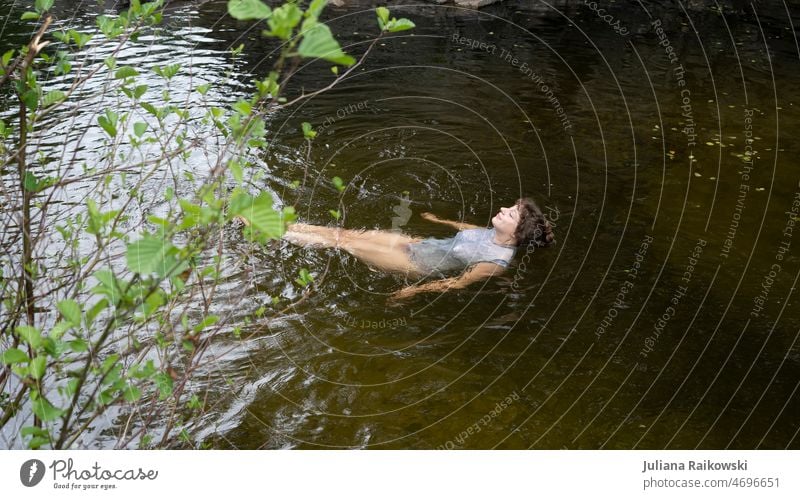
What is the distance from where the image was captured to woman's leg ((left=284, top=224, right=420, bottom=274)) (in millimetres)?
6480

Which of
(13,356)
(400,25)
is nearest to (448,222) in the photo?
(400,25)

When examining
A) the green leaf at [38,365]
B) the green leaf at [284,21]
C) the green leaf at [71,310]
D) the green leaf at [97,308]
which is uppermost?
the green leaf at [284,21]

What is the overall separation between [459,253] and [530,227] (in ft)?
2.20

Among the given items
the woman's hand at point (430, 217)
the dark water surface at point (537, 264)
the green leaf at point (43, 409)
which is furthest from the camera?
the woman's hand at point (430, 217)

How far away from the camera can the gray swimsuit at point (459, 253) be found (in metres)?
6.44

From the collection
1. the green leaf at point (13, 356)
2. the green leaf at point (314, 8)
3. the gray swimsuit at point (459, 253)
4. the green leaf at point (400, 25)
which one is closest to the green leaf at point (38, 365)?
the green leaf at point (13, 356)

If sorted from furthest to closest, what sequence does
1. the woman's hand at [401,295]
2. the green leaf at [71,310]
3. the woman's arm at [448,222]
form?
1. the woman's arm at [448,222]
2. the woman's hand at [401,295]
3. the green leaf at [71,310]

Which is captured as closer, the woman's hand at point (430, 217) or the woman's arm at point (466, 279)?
the woman's arm at point (466, 279)

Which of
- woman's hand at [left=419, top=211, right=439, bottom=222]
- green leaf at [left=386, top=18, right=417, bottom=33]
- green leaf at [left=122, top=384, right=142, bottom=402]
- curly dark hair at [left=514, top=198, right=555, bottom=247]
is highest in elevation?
green leaf at [left=386, top=18, right=417, bottom=33]

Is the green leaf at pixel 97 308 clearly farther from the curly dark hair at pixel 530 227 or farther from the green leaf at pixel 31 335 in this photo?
the curly dark hair at pixel 530 227

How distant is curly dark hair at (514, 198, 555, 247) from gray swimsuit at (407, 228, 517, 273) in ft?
0.44

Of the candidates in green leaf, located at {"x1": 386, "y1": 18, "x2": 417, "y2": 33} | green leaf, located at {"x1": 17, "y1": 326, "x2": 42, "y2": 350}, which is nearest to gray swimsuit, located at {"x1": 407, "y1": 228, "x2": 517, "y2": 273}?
green leaf, located at {"x1": 386, "y1": 18, "x2": 417, "y2": 33}

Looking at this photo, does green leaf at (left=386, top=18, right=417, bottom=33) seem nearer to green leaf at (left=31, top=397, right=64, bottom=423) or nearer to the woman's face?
→ green leaf at (left=31, top=397, right=64, bottom=423)

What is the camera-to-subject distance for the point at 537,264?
6828mm
